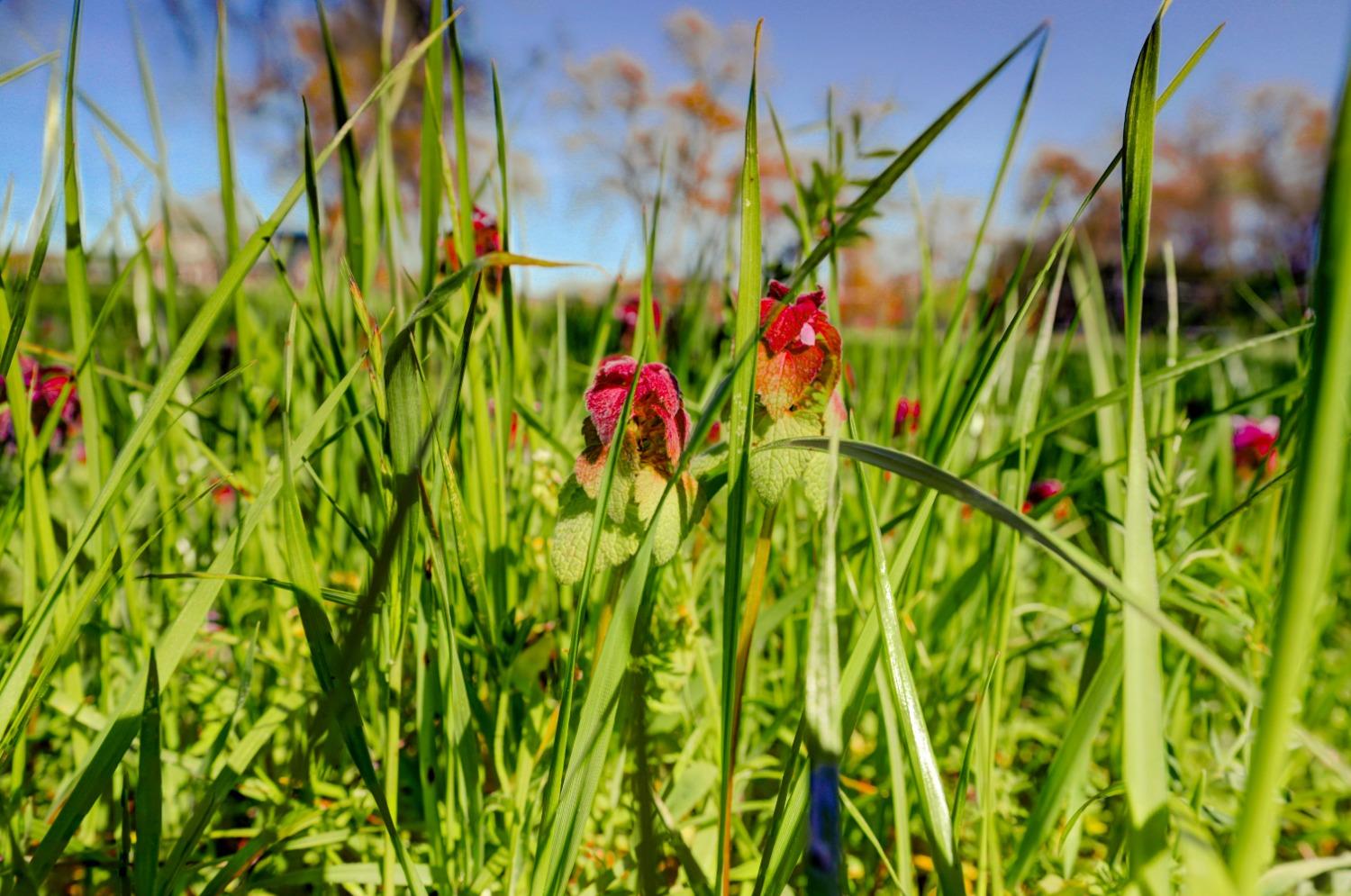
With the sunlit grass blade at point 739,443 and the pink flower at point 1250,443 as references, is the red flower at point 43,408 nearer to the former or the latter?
the sunlit grass blade at point 739,443

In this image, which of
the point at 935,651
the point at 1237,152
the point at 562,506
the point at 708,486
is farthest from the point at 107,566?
the point at 1237,152

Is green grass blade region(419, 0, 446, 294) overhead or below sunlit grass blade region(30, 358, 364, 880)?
overhead

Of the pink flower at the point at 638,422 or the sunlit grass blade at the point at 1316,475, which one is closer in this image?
the sunlit grass blade at the point at 1316,475

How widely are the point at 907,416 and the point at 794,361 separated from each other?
0.67 metres

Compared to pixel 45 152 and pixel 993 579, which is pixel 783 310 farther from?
pixel 45 152

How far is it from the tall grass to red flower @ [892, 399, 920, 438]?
0.41 feet

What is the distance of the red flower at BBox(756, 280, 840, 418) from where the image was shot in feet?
1.60

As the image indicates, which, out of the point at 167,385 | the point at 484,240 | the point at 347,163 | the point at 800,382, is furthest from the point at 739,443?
the point at 484,240

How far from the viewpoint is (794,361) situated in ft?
1.61

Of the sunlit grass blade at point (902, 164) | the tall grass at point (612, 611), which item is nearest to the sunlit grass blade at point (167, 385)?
the tall grass at point (612, 611)

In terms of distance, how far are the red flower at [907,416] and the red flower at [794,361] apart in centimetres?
57

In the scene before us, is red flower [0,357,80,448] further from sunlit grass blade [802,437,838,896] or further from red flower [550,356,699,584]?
sunlit grass blade [802,437,838,896]

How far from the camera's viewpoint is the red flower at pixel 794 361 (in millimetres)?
486

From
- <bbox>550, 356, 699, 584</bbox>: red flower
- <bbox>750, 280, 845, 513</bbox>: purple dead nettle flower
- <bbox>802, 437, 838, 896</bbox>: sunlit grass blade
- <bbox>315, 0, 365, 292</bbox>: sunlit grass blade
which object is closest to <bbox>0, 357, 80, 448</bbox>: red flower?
<bbox>315, 0, 365, 292</bbox>: sunlit grass blade
